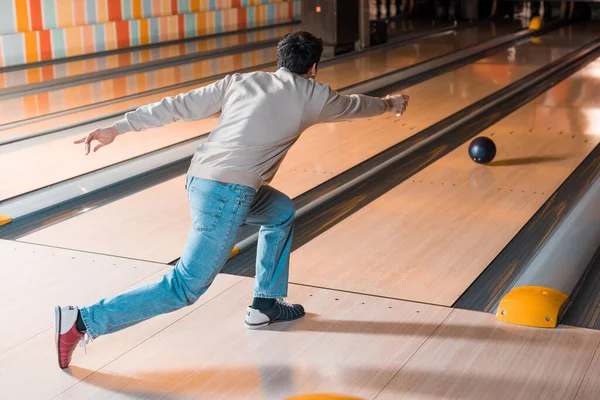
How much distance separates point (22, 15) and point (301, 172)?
18.4 ft

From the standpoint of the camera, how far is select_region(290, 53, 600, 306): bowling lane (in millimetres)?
3410

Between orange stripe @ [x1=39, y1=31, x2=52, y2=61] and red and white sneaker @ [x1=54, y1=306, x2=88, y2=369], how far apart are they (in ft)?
24.1

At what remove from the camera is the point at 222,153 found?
2566 millimetres

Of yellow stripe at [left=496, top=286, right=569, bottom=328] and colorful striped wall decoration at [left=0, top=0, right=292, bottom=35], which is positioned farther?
colorful striped wall decoration at [left=0, top=0, right=292, bottom=35]

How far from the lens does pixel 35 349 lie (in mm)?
2773

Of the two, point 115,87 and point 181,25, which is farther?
point 181,25

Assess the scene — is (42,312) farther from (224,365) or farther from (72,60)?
(72,60)

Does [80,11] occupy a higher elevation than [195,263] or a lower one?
higher

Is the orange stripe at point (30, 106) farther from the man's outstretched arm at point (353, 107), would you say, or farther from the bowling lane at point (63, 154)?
the man's outstretched arm at point (353, 107)

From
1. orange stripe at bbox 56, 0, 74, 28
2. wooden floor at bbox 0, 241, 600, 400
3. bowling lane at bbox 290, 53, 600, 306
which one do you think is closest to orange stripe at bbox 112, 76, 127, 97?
orange stripe at bbox 56, 0, 74, 28

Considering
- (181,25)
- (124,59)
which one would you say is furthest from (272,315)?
(181,25)

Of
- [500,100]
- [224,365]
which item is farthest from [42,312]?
[500,100]

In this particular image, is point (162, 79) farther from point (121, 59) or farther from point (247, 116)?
point (247, 116)

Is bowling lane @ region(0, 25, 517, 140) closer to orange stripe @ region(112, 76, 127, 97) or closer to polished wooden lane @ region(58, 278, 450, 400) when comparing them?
orange stripe @ region(112, 76, 127, 97)
